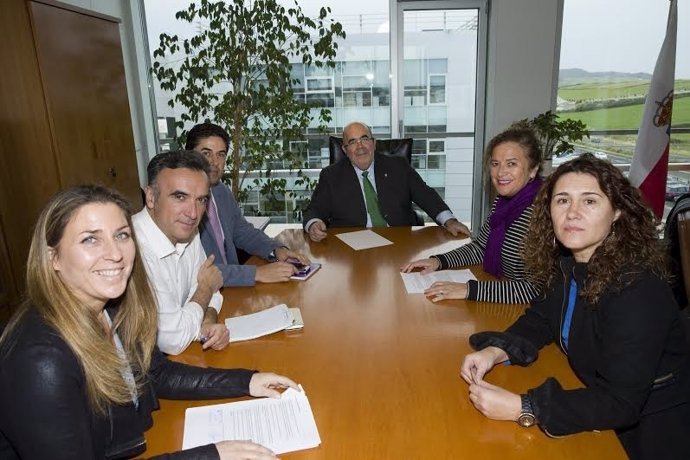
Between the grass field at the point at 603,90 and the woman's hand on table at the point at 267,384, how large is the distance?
411 cm

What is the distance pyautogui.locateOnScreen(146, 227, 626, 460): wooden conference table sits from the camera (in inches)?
40.0

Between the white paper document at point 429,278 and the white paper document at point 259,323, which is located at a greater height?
the white paper document at point 429,278

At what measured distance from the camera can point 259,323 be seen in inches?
62.6

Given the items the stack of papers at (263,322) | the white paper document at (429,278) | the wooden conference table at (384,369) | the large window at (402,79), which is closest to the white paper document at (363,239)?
the wooden conference table at (384,369)

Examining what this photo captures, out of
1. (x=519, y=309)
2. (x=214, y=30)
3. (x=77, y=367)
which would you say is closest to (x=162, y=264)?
(x=77, y=367)

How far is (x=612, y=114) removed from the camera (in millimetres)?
4453

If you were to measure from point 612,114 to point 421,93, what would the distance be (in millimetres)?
1770

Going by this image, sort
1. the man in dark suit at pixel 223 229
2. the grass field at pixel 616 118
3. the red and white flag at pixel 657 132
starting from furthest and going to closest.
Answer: the grass field at pixel 616 118
the red and white flag at pixel 657 132
the man in dark suit at pixel 223 229

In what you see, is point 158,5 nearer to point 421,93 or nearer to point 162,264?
point 421,93

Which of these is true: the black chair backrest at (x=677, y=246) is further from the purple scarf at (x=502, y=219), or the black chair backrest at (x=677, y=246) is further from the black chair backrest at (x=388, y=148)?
A: the black chair backrest at (x=388, y=148)

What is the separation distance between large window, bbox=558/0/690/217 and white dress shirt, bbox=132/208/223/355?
3904 mm

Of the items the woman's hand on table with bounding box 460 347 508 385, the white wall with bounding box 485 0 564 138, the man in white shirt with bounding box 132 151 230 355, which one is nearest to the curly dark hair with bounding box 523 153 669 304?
the woman's hand on table with bounding box 460 347 508 385

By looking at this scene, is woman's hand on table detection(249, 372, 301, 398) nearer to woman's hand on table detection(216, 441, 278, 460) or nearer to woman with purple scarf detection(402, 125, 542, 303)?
woman's hand on table detection(216, 441, 278, 460)

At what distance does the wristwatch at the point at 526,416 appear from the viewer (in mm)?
1058
